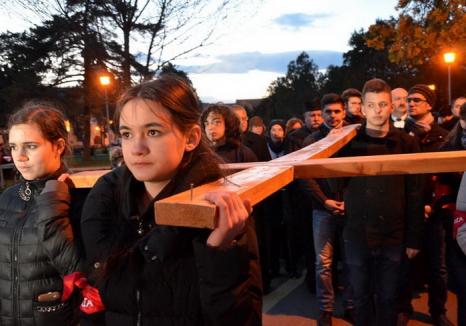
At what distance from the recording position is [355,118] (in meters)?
6.07

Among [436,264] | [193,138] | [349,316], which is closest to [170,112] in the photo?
[193,138]

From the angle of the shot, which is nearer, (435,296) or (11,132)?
(11,132)

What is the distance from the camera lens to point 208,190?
53.7 inches

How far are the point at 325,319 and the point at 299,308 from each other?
641 mm

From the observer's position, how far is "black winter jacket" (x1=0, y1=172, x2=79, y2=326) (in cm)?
215

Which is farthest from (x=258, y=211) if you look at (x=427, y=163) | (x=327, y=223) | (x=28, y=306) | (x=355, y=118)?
(x=427, y=163)

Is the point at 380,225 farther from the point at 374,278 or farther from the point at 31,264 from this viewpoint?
the point at 31,264

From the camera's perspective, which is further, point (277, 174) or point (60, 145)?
point (60, 145)

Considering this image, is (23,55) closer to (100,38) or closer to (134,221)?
(100,38)

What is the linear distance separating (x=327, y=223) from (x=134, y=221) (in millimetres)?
3219

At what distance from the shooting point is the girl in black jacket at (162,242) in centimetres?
142

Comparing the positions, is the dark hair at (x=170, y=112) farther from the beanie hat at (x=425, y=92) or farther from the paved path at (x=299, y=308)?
the beanie hat at (x=425, y=92)

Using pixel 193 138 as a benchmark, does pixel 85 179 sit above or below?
below

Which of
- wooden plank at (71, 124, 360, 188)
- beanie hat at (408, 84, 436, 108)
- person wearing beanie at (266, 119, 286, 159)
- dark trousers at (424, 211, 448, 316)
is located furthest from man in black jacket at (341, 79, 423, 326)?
person wearing beanie at (266, 119, 286, 159)
